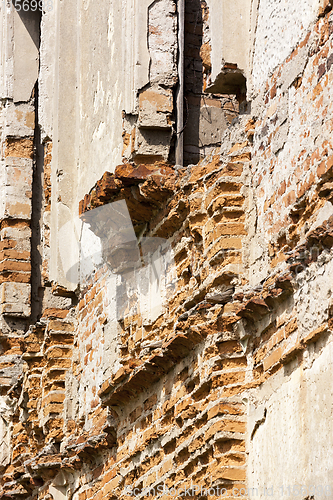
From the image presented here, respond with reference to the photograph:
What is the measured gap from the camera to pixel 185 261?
20.4 feet

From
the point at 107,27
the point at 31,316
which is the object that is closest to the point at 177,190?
the point at 107,27

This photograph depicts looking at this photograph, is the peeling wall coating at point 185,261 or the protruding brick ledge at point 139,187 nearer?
the peeling wall coating at point 185,261

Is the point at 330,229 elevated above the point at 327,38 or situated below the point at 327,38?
below

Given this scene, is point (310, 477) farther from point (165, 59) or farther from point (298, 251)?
point (165, 59)

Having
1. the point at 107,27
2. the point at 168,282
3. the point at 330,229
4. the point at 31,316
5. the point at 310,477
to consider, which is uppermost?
the point at 107,27

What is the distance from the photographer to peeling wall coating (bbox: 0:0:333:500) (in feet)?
15.4

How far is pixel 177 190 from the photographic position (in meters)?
6.33

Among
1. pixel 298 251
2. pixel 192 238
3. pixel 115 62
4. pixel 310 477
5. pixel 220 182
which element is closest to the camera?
pixel 310 477

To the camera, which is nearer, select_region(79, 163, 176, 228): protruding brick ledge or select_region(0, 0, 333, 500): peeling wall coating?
select_region(0, 0, 333, 500): peeling wall coating

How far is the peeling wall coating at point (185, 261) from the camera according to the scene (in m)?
4.69

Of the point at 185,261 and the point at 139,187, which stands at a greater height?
the point at 139,187

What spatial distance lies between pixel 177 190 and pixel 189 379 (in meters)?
1.32

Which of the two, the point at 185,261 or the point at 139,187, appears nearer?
the point at 185,261

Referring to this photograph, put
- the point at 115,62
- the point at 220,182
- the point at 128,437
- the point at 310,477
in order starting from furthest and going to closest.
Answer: the point at 115,62, the point at 128,437, the point at 220,182, the point at 310,477
